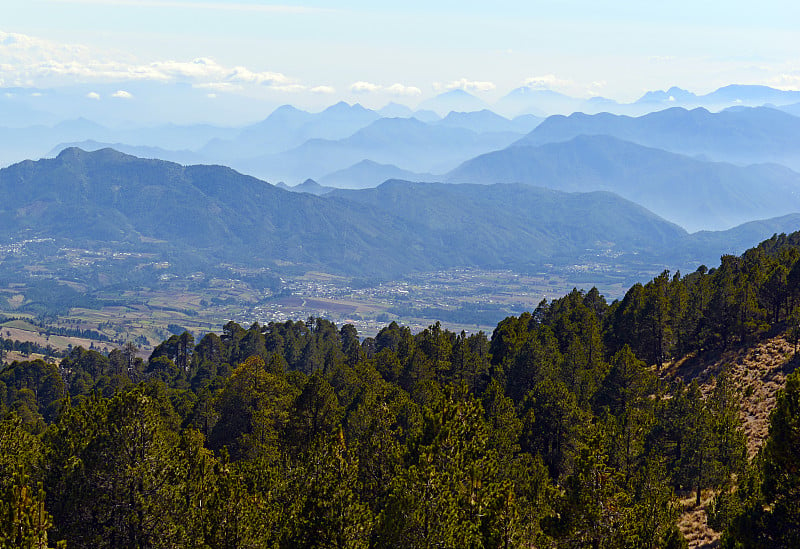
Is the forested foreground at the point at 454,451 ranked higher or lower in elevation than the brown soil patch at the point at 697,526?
higher

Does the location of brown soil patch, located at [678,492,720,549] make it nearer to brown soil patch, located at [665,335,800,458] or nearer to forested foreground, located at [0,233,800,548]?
forested foreground, located at [0,233,800,548]

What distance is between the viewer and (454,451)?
30.4 metres

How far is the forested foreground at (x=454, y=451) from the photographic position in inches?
1091

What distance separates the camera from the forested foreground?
2772 centimetres

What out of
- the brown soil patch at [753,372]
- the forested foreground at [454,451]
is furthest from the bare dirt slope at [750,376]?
the forested foreground at [454,451]

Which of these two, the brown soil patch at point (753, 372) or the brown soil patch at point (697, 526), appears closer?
the brown soil patch at point (697, 526)

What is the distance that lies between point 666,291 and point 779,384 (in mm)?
28016

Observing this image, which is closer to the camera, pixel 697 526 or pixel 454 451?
pixel 454 451

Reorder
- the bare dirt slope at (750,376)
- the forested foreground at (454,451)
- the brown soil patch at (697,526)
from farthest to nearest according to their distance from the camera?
the bare dirt slope at (750,376), the brown soil patch at (697,526), the forested foreground at (454,451)

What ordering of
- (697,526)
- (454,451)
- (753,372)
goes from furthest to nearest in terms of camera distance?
(753,372) → (697,526) → (454,451)

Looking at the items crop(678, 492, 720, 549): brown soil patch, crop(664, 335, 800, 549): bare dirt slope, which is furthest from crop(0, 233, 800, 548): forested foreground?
crop(664, 335, 800, 549): bare dirt slope

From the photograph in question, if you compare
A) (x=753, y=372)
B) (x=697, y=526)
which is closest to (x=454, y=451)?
(x=697, y=526)

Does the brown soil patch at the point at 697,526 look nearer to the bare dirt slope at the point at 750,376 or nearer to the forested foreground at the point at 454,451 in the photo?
the bare dirt slope at the point at 750,376

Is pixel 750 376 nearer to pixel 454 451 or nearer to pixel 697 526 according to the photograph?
pixel 697 526
